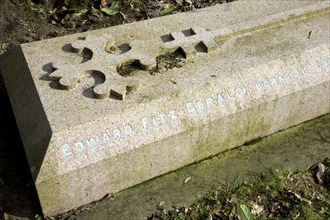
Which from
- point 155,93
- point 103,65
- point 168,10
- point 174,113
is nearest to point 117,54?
point 103,65

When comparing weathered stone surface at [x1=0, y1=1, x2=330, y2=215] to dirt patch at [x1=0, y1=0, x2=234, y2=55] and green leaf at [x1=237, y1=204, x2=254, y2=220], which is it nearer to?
green leaf at [x1=237, y1=204, x2=254, y2=220]

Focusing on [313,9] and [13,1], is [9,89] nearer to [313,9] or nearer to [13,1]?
[13,1]

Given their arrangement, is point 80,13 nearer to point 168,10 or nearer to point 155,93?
point 168,10

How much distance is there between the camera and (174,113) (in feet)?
11.5

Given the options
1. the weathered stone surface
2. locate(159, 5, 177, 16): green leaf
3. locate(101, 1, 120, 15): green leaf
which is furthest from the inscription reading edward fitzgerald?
locate(101, 1, 120, 15): green leaf

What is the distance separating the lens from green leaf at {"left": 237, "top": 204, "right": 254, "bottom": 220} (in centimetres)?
335

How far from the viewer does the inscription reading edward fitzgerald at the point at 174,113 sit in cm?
323

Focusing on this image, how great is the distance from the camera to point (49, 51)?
3.90m

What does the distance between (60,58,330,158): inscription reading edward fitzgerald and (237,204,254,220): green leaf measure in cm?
78

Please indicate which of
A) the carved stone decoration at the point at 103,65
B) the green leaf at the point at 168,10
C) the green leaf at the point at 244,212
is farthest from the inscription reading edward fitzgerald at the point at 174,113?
the green leaf at the point at 168,10

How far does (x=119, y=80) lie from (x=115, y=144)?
1.76 feet

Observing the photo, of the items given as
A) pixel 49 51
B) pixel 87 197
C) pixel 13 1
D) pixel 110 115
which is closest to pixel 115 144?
pixel 110 115

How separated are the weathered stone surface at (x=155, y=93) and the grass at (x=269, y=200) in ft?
1.24

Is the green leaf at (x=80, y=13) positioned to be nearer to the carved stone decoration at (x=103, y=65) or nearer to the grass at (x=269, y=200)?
the carved stone decoration at (x=103, y=65)
